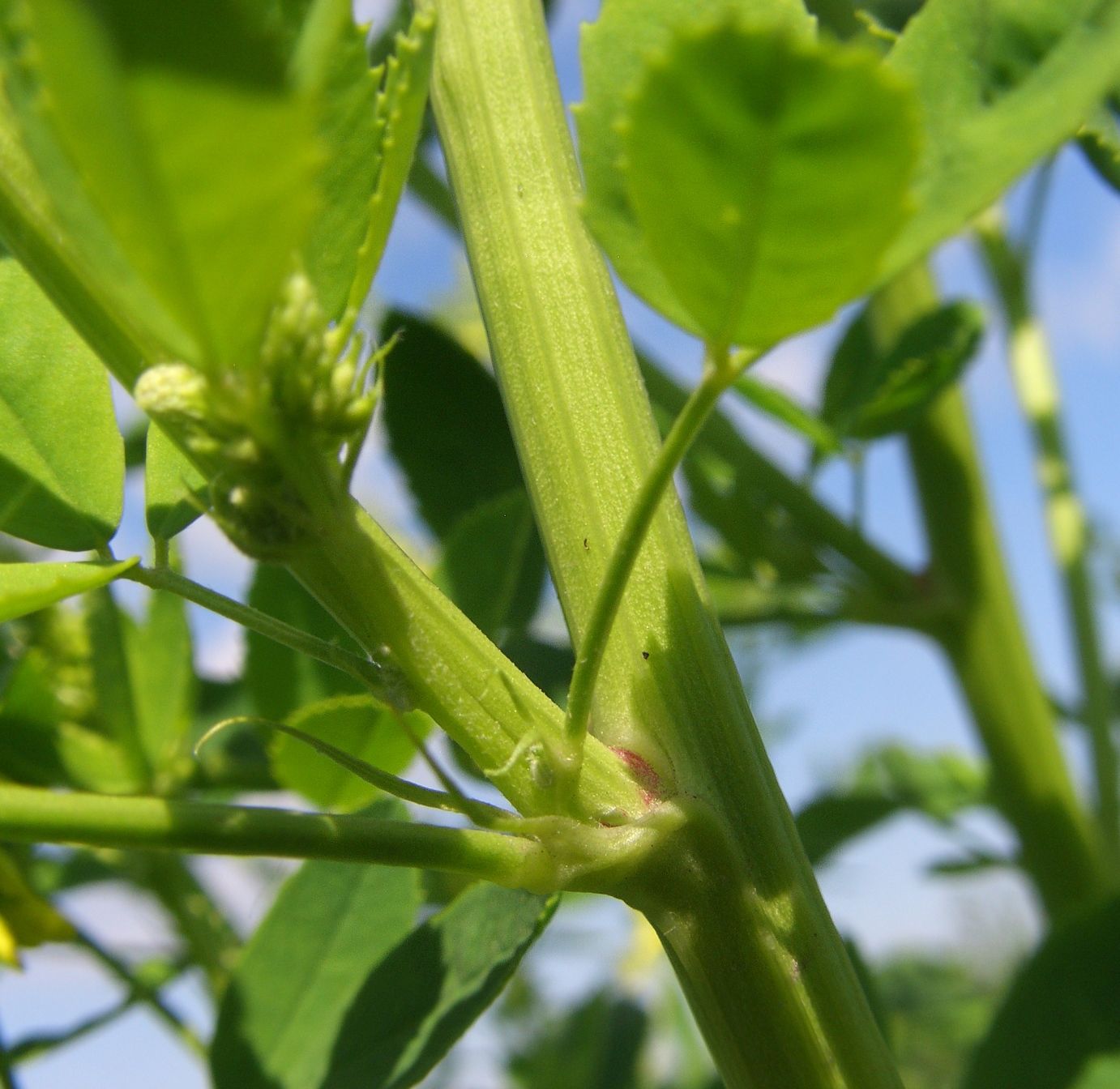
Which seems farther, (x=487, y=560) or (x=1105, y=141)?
(x=487, y=560)

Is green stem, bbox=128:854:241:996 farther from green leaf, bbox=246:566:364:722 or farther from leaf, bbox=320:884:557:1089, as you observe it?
leaf, bbox=320:884:557:1089

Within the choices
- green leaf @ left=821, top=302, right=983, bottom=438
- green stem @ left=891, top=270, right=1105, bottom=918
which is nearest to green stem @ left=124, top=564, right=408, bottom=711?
green leaf @ left=821, top=302, right=983, bottom=438

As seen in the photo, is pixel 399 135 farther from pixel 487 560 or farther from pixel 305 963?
pixel 305 963

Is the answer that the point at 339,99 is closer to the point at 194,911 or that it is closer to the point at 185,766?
the point at 185,766

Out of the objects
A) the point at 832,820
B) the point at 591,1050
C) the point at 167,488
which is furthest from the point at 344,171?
the point at 591,1050

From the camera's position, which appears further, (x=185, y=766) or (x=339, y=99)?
(x=185, y=766)

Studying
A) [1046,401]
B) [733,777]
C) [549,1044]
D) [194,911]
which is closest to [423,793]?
[733,777]

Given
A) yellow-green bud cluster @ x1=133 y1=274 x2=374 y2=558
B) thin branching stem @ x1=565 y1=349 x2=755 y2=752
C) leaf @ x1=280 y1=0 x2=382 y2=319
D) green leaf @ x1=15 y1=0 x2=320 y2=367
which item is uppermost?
leaf @ x1=280 y1=0 x2=382 y2=319
